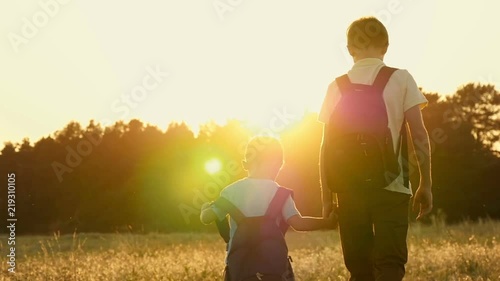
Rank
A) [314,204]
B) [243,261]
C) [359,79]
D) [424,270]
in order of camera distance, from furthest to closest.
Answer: [314,204], [424,270], [243,261], [359,79]

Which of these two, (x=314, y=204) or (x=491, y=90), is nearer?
(x=314, y=204)

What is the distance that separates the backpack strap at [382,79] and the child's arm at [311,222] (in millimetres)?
942

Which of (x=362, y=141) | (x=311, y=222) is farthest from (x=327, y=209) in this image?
(x=362, y=141)

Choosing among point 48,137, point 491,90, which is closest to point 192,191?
point 48,137

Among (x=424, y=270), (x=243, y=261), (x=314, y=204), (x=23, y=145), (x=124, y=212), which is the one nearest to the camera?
(x=243, y=261)

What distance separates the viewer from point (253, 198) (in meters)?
5.02

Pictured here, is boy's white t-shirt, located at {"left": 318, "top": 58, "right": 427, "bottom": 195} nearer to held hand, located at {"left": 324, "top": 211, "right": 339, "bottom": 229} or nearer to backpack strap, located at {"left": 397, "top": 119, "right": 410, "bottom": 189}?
backpack strap, located at {"left": 397, "top": 119, "right": 410, "bottom": 189}

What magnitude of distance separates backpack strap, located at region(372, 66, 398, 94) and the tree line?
109ft

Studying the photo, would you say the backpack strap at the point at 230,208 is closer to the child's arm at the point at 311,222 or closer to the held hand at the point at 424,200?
the child's arm at the point at 311,222

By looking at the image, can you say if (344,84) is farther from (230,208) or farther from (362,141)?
(230,208)

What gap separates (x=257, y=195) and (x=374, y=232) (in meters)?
1.07

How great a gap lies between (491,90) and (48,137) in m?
37.3

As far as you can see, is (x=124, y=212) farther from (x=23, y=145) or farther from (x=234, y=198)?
(x=234, y=198)

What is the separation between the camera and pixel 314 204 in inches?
1486
